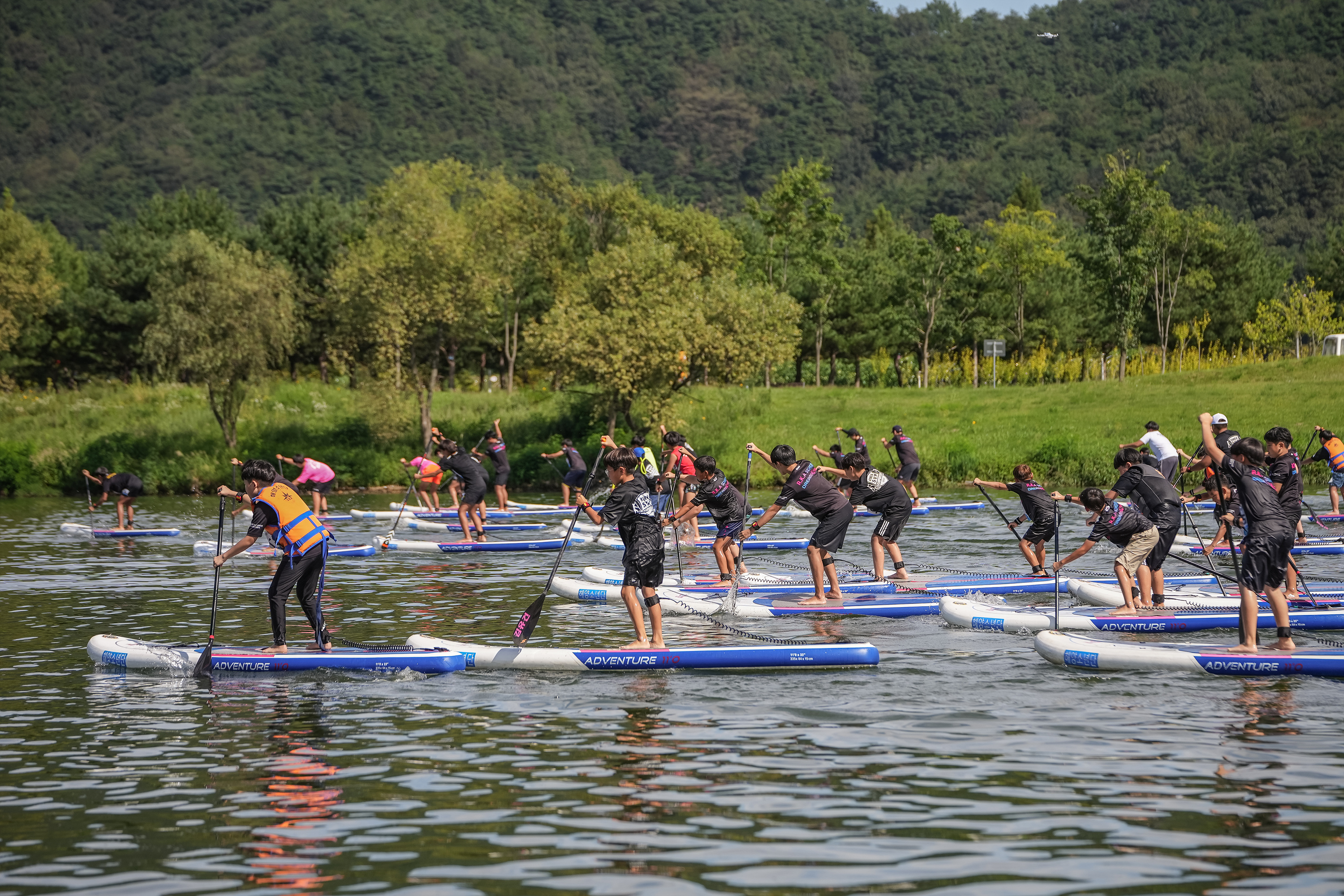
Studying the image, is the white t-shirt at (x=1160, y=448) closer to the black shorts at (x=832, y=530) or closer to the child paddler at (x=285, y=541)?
the black shorts at (x=832, y=530)

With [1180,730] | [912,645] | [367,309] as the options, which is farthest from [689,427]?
[1180,730]

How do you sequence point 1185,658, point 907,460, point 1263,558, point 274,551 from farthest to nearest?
1. point 907,460
2. point 274,551
3. point 1185,658
4. point 1263,558

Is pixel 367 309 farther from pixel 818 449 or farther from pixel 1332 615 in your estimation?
pixel 1332 615

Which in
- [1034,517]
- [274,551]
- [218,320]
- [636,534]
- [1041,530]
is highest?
[218,320]

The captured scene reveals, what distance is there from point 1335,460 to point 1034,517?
1197 centimetres

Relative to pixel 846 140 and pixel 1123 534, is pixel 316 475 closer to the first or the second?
pixel 1123 534

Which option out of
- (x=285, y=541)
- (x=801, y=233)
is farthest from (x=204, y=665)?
(x=801, y=233)

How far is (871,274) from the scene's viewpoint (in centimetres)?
7706

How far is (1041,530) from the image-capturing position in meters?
21.3

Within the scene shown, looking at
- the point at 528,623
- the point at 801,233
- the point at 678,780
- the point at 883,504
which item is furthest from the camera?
the point at 801,233

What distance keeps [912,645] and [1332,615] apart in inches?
216

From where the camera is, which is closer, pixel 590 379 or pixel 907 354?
pixel 590 379

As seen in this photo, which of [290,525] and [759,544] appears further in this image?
[759,544]

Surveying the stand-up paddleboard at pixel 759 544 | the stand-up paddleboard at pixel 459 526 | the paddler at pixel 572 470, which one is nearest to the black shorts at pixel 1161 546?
the stand-up paddleboard at pixel 759 544
